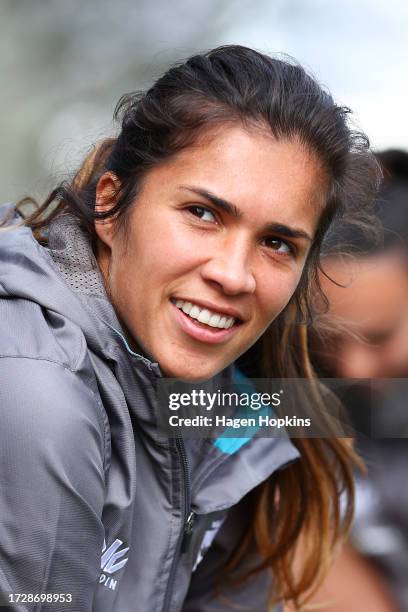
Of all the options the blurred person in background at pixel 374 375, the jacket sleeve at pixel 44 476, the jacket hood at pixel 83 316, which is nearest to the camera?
the jacket sleeve at pixel 44 476

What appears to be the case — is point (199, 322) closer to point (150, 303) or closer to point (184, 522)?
point (150, 303)

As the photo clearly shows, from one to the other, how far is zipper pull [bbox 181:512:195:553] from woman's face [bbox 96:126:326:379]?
29 cm

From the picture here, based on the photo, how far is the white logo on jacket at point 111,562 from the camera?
152 cm

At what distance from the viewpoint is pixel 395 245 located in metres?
2.80

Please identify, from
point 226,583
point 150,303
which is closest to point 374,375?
point 226,583

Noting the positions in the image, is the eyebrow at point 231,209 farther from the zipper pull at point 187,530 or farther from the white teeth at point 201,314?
the zipper pull at point 187,530

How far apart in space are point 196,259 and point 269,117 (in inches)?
11.8

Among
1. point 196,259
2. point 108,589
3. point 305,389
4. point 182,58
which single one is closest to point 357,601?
point 305,389

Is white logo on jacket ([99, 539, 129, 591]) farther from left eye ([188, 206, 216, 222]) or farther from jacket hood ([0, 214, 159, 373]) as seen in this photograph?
left eye ([188, 206, 216, 222])

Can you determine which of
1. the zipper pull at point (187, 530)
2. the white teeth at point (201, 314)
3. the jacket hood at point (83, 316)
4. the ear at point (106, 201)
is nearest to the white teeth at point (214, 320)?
the white teeth at point (201, 314)

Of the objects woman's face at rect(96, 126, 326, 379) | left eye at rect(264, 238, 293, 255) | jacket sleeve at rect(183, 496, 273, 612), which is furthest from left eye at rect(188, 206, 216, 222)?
jacket sleeve at rect(183, 496, 273, 612)

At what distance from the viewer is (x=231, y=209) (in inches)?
60.1

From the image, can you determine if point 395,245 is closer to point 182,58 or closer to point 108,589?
point 182,58

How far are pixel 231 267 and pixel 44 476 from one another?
489 mm
